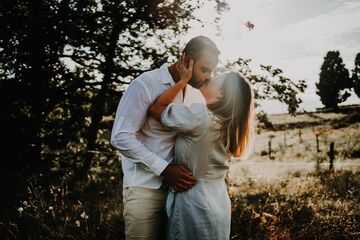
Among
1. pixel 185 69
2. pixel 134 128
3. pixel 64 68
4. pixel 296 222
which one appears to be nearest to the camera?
pixel 134 128

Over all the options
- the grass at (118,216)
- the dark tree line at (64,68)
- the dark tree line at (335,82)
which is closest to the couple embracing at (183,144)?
the grass at (118,216)

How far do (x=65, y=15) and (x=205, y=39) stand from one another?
6.52 meters

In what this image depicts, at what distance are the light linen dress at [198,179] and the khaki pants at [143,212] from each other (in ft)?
0.50

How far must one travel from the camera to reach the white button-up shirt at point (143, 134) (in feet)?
9.58

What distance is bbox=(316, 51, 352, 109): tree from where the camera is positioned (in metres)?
60.6

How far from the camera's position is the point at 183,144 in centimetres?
285

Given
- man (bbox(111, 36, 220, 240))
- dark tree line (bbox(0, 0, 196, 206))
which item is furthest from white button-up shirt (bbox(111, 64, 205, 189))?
dark tree line (bbox(0, 0, 196, 206))

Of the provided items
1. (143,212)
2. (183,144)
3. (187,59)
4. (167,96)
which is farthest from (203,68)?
(143,212)

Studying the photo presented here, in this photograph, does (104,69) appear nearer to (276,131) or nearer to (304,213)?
(304,213)

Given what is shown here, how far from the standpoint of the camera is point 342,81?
60.8 m

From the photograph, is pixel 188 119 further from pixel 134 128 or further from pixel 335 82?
pixel 335 82

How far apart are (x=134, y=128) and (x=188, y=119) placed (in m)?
0.50

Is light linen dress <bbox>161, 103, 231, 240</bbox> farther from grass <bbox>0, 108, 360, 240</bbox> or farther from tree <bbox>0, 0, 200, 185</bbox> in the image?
tree <bbox>0, 0, 200, 185</bbox>

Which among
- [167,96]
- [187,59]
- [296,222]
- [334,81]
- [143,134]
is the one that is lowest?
[296,222]
